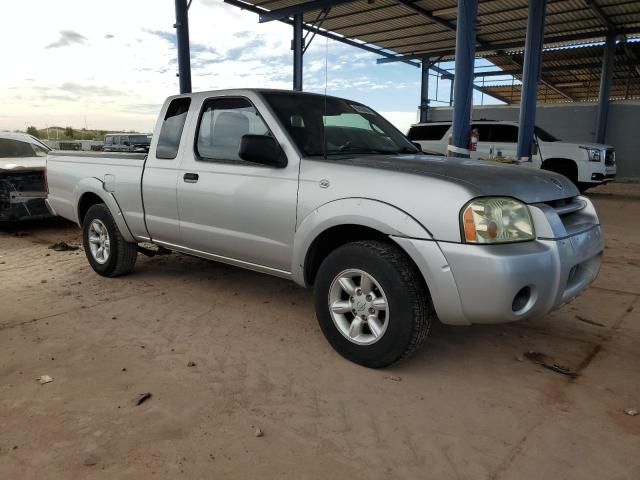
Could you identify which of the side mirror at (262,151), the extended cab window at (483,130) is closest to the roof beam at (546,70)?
the extended cab window at (483,130)

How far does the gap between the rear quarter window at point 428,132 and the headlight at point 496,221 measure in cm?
1190

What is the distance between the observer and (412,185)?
290 centimetres

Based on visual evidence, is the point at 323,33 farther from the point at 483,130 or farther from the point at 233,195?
the point at 233,195

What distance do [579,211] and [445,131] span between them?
11.3 metres

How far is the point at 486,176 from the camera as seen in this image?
2.99 metres

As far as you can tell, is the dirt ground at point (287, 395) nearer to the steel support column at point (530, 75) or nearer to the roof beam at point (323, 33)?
the steel support column at point (530, 75)

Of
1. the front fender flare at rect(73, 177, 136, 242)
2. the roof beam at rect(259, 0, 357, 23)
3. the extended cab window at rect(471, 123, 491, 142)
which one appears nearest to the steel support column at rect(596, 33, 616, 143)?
the extended cab window at rect(471, 123, 491, 142)

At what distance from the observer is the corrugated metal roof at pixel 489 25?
15.8m

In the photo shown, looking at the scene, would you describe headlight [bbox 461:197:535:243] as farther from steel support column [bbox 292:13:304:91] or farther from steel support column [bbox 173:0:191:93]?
steel support column [bbox 292:13:304:91]

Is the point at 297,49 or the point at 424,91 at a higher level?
the point at 297,49

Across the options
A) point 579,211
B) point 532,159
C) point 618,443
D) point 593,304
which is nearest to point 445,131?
point 532,159

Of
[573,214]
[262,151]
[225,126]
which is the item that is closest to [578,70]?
A: [573,214]

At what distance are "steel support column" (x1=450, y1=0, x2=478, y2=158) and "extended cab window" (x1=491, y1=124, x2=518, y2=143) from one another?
4.93m

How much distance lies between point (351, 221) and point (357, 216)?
6 centimetres
